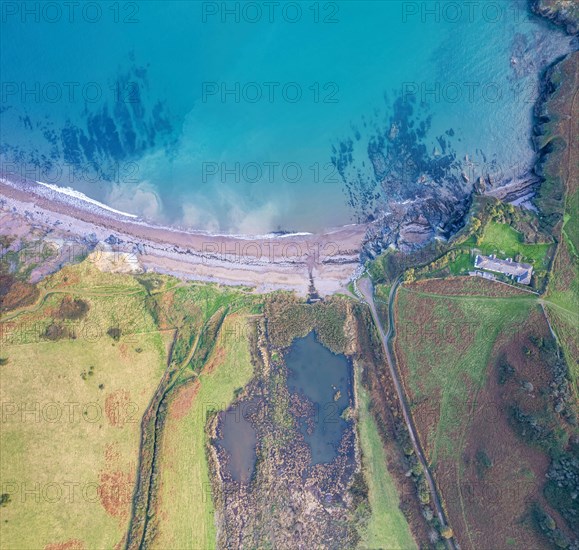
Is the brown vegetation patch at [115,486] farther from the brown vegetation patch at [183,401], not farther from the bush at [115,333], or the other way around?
the bush at [115,333]

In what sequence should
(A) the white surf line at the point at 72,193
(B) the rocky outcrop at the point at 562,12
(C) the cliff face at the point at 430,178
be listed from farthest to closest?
1. (A) the white surf line at the point at 72,193
2. (C) the cliff face at the point at 430,178
3. (B) the rocky outcrop at the point at 562,12

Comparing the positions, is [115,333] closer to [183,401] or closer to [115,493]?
[183,401]

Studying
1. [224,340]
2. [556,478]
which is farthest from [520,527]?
[224,340]

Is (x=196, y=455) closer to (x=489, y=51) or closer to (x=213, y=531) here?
(x=213, y=531)

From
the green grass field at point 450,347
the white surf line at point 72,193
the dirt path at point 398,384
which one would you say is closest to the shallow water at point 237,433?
the dirt path at point 398,384

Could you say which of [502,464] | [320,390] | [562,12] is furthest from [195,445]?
[562,12]
